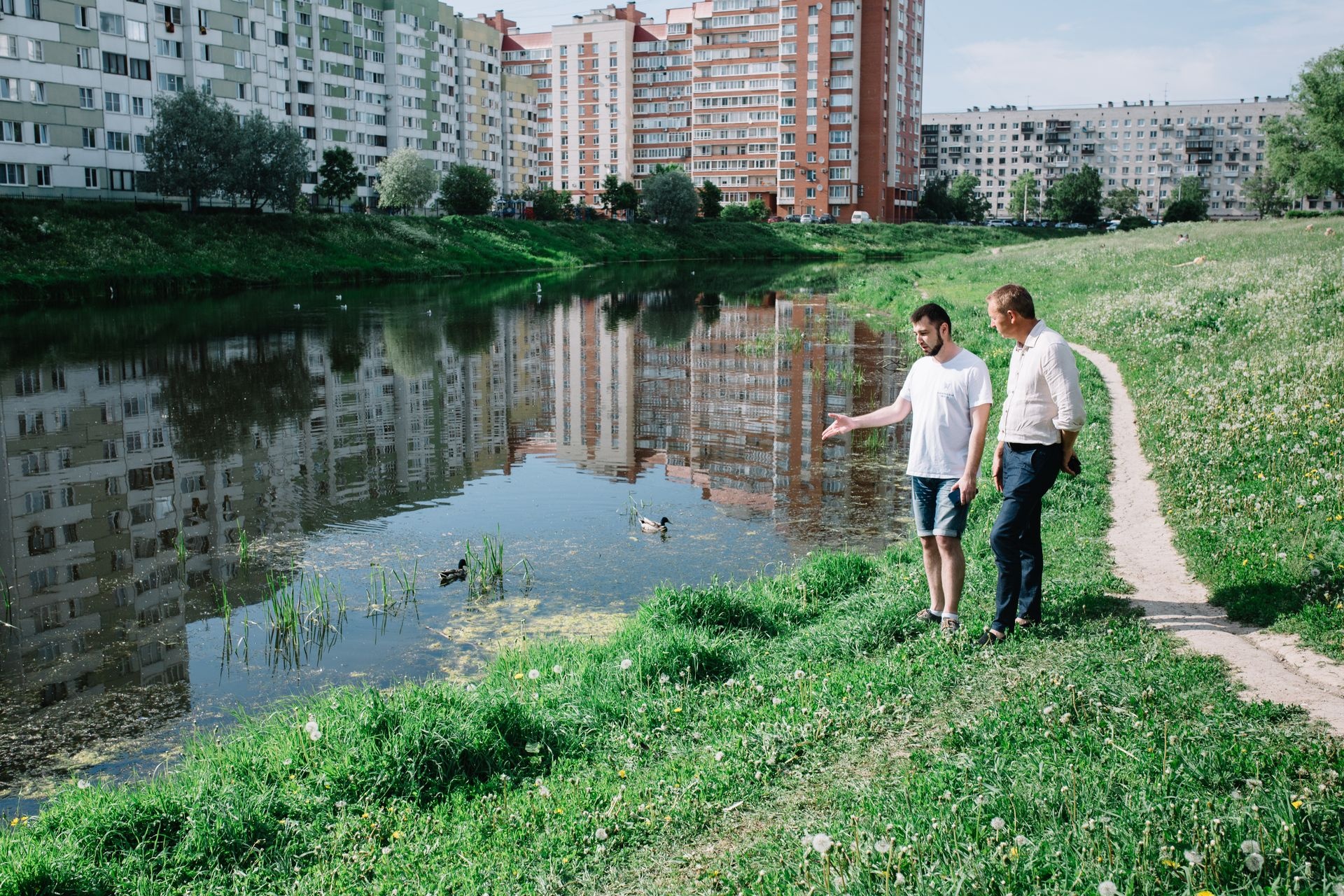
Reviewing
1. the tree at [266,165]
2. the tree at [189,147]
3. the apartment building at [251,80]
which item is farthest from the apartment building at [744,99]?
the tree at [189,147]

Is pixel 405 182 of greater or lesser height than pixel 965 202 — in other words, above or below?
below

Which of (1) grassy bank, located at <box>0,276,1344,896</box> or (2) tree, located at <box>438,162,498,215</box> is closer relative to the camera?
(1) grassy bank, located at <box>0,276,1344,896</box>

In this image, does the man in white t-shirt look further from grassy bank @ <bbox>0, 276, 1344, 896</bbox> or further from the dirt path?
the dirt path

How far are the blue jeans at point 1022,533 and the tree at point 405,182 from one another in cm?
8675

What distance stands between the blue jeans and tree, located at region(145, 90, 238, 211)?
229ft

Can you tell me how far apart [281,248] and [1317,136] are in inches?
2981

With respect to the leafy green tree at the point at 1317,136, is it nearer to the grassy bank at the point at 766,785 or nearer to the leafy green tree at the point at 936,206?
the leafy green tree at the point at 936,206

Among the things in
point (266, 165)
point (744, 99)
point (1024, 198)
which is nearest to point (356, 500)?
point (266, 165)

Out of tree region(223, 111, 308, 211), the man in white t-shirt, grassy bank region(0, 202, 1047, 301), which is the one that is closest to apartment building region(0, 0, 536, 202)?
tree region(223, 111, 308, 211)

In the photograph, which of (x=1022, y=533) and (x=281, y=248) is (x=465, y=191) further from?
(x=1022, y=533)

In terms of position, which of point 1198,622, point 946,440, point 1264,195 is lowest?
point 1198,622

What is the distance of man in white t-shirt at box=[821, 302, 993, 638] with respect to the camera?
8391mm

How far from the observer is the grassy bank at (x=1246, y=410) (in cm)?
909

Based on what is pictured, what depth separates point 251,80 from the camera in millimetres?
92812
